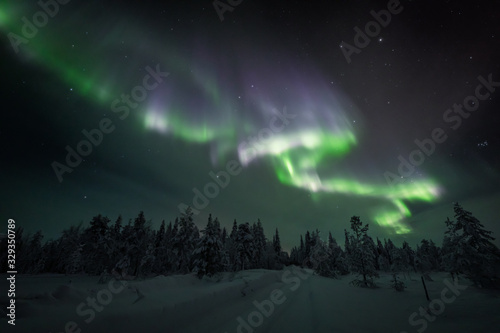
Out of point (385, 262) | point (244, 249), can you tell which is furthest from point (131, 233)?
point (385, 262)

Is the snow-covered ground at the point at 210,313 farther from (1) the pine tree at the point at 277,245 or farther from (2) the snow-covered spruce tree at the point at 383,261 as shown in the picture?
(2) the snow-covered spruce tree at the point at 383,261

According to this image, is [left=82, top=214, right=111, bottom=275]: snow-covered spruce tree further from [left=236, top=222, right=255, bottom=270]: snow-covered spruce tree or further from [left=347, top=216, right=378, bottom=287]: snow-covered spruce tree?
[left=347, top=216, right=378, bottom=287]: snow-covered spruce tree

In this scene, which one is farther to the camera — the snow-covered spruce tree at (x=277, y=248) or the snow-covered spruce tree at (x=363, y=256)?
the snow-covered spruce tree at (x=277, y=248)

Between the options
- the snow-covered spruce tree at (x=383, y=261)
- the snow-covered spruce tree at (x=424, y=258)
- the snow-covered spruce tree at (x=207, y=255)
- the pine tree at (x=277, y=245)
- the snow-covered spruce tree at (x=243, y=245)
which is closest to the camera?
the snow-covered spruce tree at (x=207, y=255)

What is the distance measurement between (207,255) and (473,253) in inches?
1143

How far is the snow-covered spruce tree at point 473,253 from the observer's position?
19373 millimetres

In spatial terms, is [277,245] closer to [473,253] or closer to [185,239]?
[185,239]

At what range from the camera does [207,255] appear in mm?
25172

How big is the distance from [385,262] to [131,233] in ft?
323

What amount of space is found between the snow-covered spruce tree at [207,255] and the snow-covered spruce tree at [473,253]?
88.4 ft

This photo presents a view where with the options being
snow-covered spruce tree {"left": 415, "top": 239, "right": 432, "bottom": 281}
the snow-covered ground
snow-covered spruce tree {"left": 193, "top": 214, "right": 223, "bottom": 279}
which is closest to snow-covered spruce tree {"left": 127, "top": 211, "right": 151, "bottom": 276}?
snow-covered spruce tree {"left": 193, "top": 214, "right": 223, "bottom": 279}

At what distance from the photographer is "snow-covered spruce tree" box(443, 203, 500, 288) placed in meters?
19.4

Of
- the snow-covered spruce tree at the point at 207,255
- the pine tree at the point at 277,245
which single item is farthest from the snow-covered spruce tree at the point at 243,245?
the pine tree at the point at 277,245

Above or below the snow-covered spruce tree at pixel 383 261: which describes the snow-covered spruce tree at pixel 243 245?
above
